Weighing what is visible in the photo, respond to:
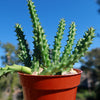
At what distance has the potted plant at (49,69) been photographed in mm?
632

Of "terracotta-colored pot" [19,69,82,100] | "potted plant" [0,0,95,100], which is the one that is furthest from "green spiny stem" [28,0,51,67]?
"terracotta-colored pot" [19,69,82,100]

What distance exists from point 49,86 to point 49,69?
0.08 m

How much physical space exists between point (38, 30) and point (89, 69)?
12.5m

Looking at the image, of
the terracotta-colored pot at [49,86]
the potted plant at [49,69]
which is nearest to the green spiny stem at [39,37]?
the potted plant at [49,69]

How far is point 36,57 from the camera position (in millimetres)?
759

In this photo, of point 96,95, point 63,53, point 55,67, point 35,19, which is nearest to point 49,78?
point 55,67

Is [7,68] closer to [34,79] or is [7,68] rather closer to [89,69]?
[34,79]

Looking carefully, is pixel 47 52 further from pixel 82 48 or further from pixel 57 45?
pixel 82 48

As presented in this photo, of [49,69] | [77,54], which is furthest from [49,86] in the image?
[77,54]

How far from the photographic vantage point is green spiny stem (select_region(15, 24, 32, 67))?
78 centimetres

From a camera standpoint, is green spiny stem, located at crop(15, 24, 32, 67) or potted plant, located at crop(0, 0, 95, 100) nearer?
potted plant, located at crop(0, 0, 95, 100)

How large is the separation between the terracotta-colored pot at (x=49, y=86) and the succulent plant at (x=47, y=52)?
0.12 feet

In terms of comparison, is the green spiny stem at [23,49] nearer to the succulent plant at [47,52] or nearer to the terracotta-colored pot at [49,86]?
the succulent plant at [47,52]

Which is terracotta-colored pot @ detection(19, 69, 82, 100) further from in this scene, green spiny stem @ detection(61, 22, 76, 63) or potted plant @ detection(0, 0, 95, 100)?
green spiny stem @ detection(61, 22, 76, 63)
